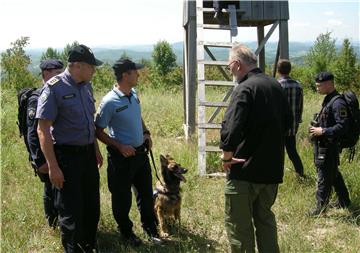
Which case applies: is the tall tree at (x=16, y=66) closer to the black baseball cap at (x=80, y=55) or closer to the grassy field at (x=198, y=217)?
the grassy field at (x=198, y=217)

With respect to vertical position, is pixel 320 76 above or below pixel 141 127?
above

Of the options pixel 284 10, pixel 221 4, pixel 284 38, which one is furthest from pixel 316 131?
pixel 284 10

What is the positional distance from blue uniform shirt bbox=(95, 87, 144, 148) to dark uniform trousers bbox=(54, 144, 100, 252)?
412 millimetres

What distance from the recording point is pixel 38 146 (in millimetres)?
4094

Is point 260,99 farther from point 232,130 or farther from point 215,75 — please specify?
point 215,75

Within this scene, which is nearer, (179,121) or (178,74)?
(179,121)

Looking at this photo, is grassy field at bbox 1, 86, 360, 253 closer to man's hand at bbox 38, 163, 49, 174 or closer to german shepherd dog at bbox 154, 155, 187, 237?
german shepherd dog at bbox 154, 155, 187, 237

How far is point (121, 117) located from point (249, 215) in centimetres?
161

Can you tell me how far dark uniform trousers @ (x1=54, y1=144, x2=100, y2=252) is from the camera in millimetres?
3600

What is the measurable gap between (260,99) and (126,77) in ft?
5.06

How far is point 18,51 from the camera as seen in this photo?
1494cm

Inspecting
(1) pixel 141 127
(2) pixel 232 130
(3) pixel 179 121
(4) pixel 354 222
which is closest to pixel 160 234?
(1) pixel 141 127

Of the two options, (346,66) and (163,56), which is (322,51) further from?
(163,56)

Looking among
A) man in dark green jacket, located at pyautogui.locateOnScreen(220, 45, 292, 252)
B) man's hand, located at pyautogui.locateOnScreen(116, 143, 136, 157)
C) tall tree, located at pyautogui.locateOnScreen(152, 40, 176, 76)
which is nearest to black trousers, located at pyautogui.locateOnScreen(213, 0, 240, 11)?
man's hand, located at pyautogui.locateOnScreen(116, 143, 136, 157)
